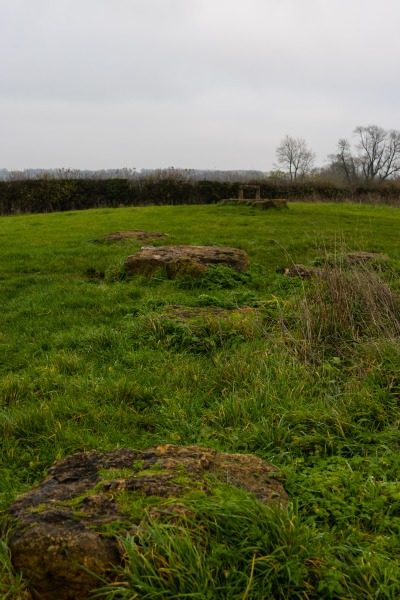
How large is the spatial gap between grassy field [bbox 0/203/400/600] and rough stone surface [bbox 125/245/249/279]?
29 centimetres

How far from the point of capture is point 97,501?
227cm

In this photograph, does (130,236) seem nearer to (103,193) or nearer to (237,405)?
(237,405)

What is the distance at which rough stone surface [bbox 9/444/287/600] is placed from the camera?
1.98 m

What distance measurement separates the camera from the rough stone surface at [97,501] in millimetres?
1979

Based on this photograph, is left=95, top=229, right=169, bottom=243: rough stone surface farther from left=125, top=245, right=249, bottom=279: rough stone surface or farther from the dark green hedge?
the dark green hedge

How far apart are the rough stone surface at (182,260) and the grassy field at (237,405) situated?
29 centimetres

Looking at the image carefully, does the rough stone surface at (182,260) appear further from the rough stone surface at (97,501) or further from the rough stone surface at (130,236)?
the rough stone surface at (97,501)

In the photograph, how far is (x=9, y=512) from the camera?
2318mm

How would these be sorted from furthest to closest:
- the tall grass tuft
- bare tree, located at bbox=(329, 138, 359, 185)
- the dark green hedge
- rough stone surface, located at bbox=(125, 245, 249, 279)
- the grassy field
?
bare tree, located at bbox=(329, 138, 359, 185) < the dark green hedge < rough stone surface, located at bbox=(125, 245, 249, 279) < the tall grass tuft < the grassy field

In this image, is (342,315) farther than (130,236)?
No

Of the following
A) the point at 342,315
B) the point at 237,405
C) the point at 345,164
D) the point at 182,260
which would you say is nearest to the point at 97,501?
the point at 237,405

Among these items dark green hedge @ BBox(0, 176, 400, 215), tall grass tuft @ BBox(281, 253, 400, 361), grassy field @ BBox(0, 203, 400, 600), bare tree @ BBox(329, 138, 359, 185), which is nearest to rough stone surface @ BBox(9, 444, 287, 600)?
grassy field @ BBox(0, 203, 400, 600)

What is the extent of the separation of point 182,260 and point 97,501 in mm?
6223

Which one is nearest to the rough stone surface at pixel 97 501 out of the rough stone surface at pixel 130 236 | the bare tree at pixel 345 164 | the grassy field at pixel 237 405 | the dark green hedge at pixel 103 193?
the grassy field at pixel 237 405
